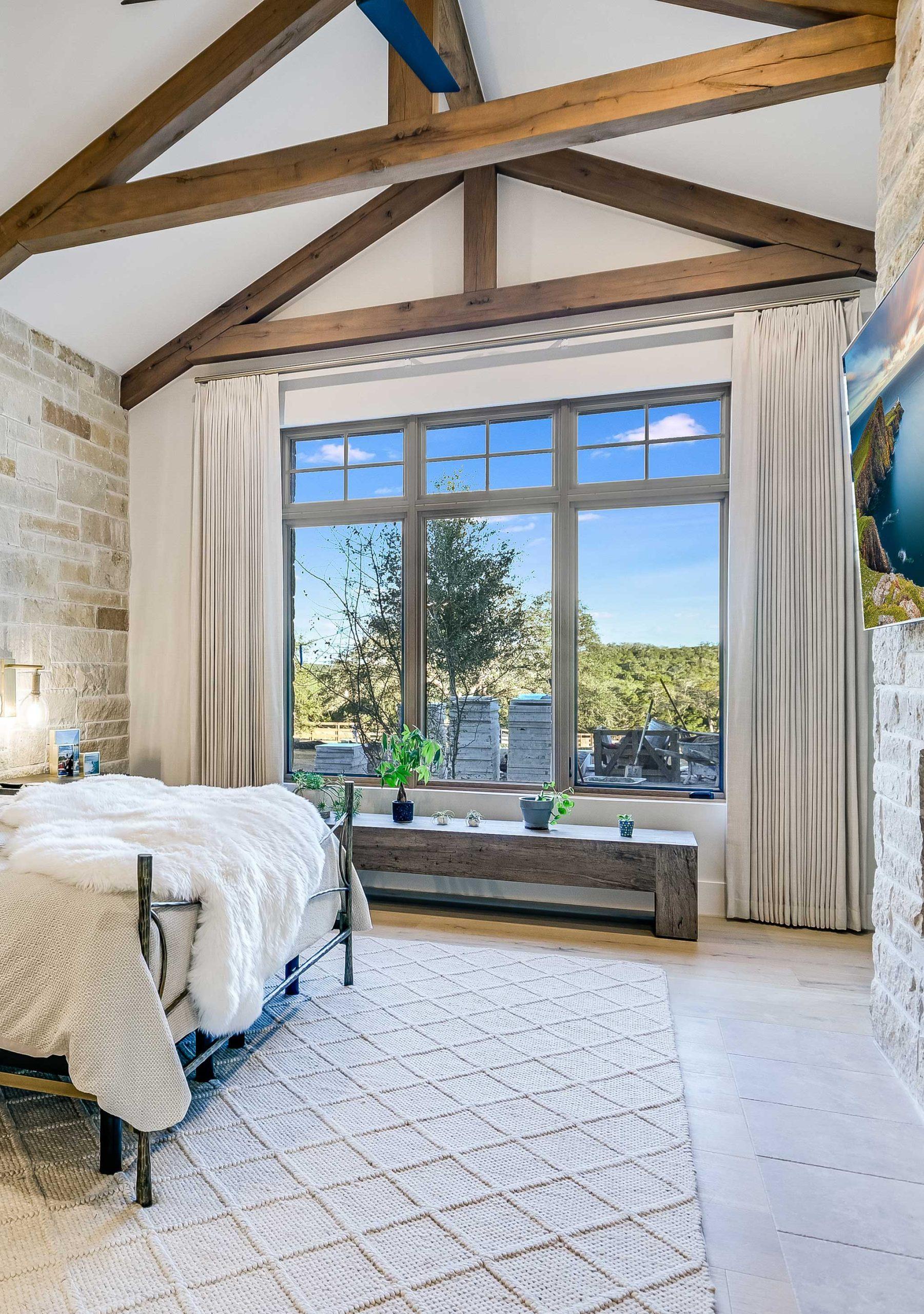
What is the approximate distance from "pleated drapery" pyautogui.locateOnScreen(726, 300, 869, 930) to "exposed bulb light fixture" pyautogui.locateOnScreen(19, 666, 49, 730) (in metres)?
3.48

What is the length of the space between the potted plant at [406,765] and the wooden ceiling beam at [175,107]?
2825 mm

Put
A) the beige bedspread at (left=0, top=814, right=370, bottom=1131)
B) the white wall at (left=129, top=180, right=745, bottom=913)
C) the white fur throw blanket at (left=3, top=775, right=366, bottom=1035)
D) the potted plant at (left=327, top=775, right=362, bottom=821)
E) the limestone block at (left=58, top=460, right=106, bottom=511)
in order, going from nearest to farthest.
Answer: the beige bedspread at (left=0, top=814, right=370, bottom=1131)
the white fur throw blanket at (left=3, top=775, right=366, bottom=1035)
the white wall at (left=129, top=180, right=745, bottom=913)
the potted plant at (left=327, top=775, right=362, bottom=821)
the limestone block at (left=58, top=460, right=106, bottom=511)

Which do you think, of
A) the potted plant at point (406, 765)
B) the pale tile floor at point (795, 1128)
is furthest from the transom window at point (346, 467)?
the pale tile floor at point (795, 1128)

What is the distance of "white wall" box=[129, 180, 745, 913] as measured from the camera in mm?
3980

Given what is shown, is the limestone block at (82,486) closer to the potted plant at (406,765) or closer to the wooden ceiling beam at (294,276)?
the wooden ceiling beam at (294,276)

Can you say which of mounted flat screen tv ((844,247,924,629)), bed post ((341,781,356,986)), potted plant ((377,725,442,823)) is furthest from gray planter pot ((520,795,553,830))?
mounted flat screen tv ((844,247,924,629))

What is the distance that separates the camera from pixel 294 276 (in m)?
4.52

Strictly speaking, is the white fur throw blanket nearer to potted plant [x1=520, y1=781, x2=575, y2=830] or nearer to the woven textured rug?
the woven textured rug

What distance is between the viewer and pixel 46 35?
2912mm

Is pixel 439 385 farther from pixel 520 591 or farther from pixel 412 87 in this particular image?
pixel 412 87

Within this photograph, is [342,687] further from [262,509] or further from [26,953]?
[26,953]

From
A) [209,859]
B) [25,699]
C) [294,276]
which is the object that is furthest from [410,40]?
[25,699]

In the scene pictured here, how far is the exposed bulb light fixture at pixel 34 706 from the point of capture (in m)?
3.97

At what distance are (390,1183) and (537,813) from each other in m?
2.20
